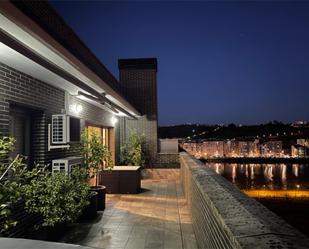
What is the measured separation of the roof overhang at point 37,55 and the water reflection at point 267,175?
5269cm

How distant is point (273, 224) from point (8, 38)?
9.48 ft

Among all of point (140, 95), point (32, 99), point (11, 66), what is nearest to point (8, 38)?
point (11, 66)

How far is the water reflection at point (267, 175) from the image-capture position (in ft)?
212

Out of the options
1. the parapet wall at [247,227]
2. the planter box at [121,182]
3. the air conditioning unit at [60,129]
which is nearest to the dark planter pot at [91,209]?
the air conditioning unit at [60,129]

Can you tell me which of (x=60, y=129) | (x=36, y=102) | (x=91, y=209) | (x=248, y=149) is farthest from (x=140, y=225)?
(x=248, y=149)

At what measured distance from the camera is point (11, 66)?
407 cm

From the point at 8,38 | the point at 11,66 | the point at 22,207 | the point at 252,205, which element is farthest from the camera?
the point at 22,207

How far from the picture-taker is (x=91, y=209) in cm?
564

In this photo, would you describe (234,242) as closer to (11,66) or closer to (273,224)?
(273,224)

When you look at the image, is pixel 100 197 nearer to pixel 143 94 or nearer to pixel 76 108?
pixel 76 108

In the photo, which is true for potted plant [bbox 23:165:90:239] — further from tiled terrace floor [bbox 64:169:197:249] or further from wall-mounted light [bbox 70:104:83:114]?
wall-mounted light [bbox 70:104:83:114]

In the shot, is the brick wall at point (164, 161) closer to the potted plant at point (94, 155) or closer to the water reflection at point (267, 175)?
the potted plant at point (94, 155)

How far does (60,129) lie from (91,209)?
165cm

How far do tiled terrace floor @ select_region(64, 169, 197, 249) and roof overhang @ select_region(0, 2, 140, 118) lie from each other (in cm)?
254
